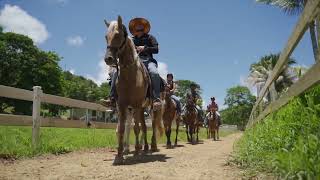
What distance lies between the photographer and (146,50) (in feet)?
29.9

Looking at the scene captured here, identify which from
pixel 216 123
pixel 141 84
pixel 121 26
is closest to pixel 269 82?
pixel 141 84

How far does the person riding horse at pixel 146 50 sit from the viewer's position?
28.6 feet

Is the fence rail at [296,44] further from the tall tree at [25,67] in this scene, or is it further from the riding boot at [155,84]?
the tall tree at [25,67]

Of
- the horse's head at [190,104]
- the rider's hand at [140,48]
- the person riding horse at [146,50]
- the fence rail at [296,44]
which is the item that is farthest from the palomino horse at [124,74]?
the horse's head at [190,104]

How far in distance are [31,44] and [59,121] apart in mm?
48406

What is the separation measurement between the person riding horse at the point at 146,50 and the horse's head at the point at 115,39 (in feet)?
3.40

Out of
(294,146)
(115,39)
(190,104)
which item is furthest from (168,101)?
(294,146)

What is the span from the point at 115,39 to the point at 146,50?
2294 millimetres

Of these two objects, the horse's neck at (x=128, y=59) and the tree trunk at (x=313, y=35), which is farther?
the horse's neck at (x=128, y=59)

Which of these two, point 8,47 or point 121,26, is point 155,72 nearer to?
point 121,26

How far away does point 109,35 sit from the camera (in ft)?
22.6

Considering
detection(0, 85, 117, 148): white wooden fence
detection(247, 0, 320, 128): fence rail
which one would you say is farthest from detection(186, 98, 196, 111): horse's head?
detection(247, 0, 320, 128): fence rail

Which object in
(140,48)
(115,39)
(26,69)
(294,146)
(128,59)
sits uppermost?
(26,69)

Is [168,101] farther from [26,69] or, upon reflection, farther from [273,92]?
[26,69]
